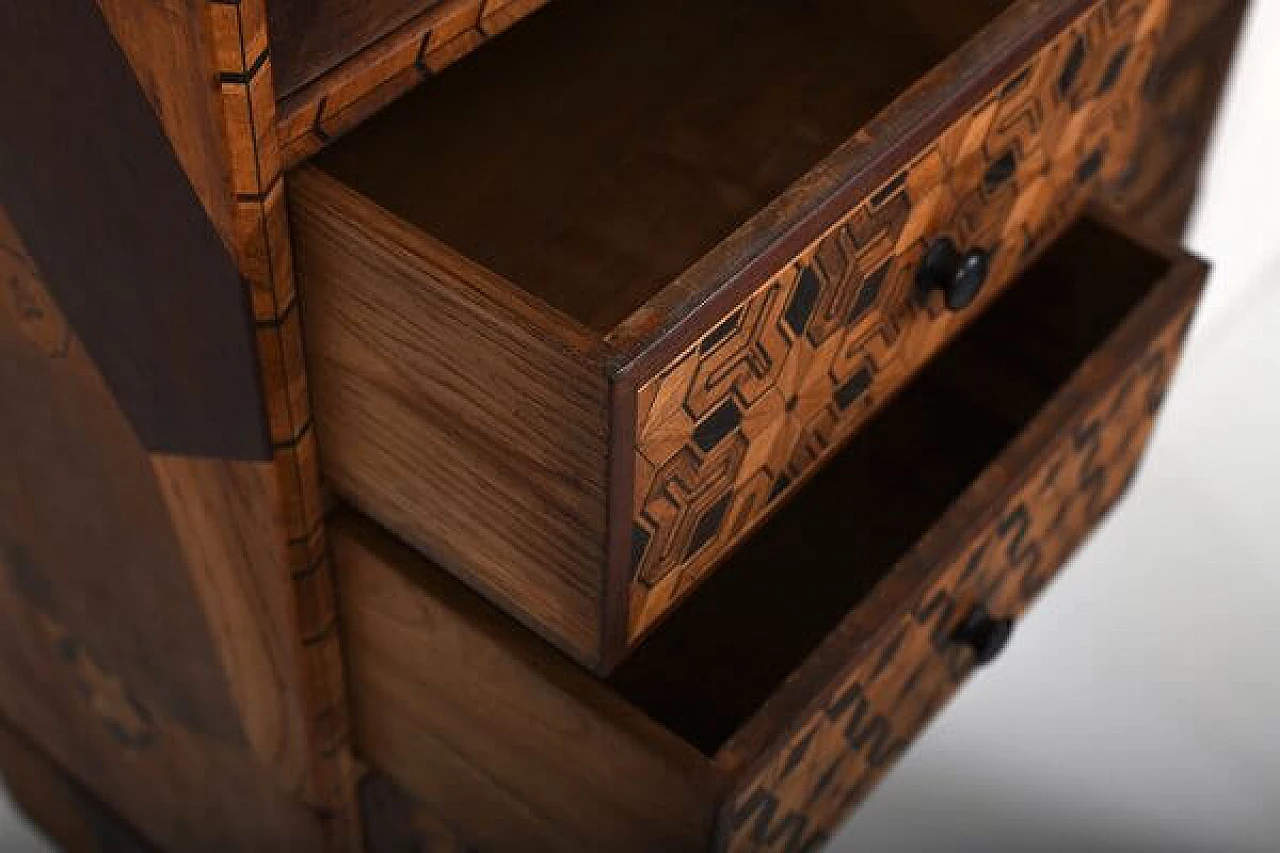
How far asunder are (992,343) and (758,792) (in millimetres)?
307

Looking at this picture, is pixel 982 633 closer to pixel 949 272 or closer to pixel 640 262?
pixel 949 272

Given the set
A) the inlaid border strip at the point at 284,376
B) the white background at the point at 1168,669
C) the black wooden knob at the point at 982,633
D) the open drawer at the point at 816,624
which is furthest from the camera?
the white background at the point at 1168,669

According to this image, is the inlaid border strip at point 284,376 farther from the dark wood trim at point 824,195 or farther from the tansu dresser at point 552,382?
the dark wood trim at point 824,195

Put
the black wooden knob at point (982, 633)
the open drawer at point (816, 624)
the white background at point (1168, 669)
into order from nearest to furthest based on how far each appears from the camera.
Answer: the open drawer at point (816, 624), the black wooden knob at point (982, 633), the white background at point (1168, 669)

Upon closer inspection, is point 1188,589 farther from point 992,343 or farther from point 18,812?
point 18,812

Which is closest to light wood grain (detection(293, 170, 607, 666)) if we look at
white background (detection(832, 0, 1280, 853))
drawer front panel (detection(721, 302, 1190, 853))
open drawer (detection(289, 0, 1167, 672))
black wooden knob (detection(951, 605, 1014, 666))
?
open drawer (detection(289, 0, 1167, 672))

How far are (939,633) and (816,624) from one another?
0.05 m

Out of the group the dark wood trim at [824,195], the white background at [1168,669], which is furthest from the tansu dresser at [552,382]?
the white background at [1168,669]

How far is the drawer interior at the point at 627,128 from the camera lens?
0.59m

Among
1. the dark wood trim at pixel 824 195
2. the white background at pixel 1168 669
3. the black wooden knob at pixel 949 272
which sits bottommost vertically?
the white background at pixel 1168 669

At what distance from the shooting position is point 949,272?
0.69 m

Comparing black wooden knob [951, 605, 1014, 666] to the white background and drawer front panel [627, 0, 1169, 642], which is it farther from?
the white background

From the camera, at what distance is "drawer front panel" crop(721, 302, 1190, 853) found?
0.69 metres

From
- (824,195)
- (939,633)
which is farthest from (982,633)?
(824,195)
